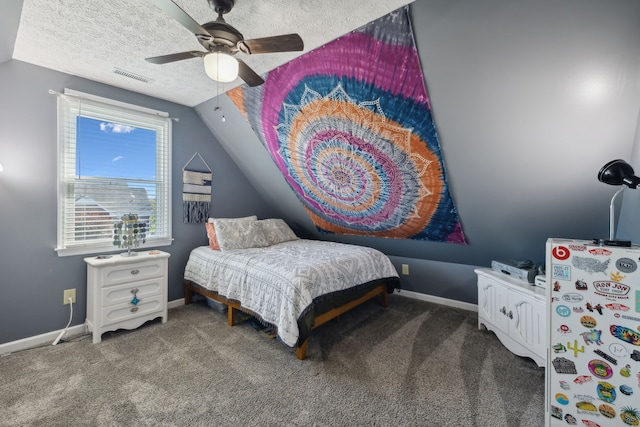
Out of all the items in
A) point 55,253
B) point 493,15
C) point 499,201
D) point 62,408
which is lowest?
point 62,408

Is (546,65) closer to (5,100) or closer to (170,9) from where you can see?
(170,9)

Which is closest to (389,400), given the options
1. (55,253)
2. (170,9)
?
Answer: (170,9)

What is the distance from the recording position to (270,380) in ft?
6.12

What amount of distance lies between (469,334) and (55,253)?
384 centimetres

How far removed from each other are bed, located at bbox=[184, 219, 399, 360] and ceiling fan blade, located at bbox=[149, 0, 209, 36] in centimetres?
168

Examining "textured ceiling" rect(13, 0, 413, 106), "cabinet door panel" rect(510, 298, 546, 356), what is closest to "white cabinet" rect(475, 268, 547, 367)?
"cabinet door panel" rect(510, 298, 546, 356)

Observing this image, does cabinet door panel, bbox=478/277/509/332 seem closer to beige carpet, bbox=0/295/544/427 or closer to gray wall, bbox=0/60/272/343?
beige carpet, bbox=0/295/544/427

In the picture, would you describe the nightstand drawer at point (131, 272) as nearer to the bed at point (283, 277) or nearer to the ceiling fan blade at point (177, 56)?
the bed at point (283, 277)

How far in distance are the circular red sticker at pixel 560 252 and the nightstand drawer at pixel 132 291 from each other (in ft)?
10.2

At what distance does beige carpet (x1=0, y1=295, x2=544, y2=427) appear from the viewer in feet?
5.08

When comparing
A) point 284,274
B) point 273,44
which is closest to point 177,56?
point 273,44

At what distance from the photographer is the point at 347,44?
6.09 feet

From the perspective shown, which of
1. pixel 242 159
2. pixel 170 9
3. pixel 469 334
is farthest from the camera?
pixel 242 159

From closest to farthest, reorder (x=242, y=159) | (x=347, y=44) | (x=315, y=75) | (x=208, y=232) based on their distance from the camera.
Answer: (x=347, y=44), (x=315, y=75), (x=208, y=232), (x=242, y=159)
